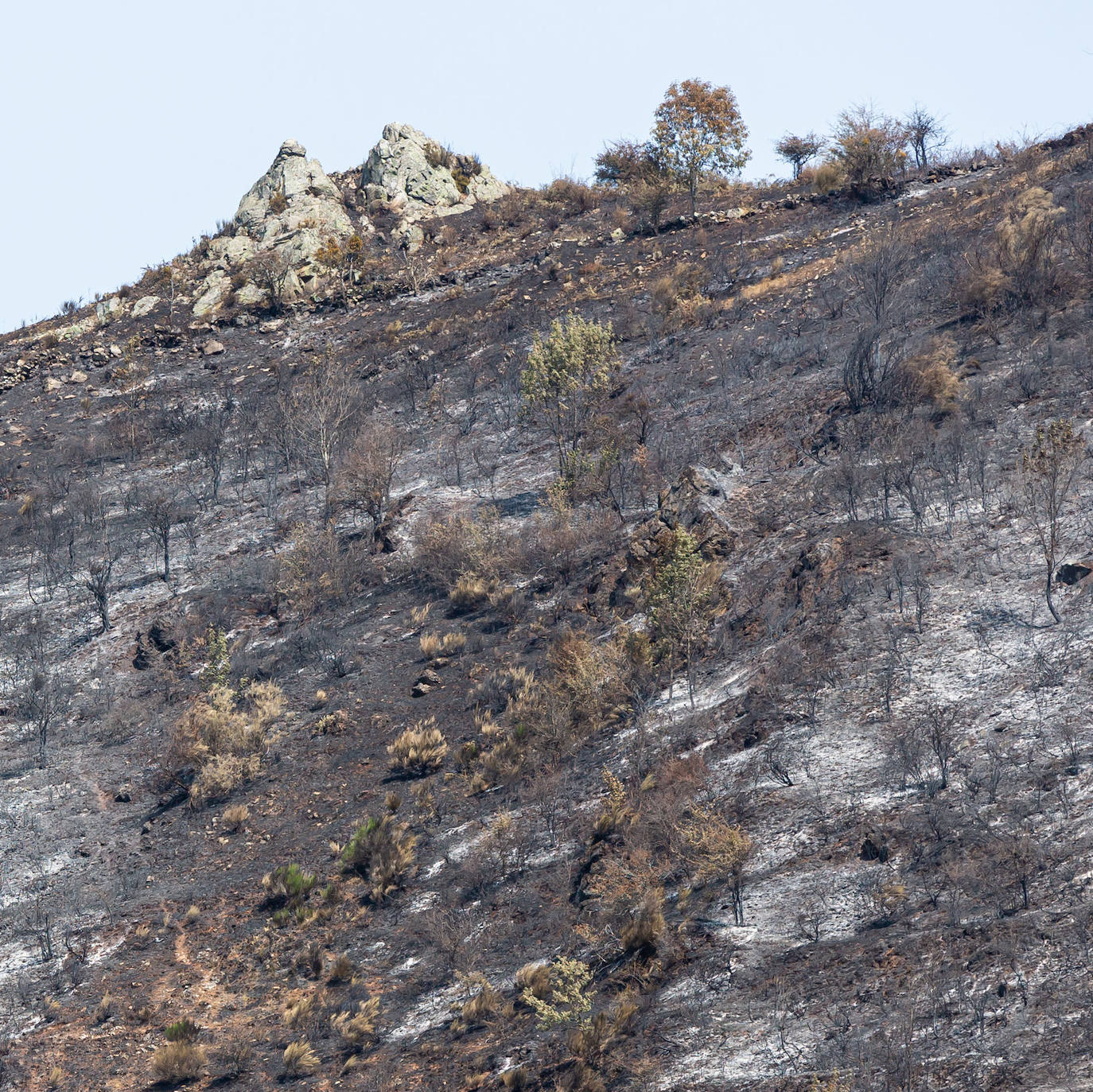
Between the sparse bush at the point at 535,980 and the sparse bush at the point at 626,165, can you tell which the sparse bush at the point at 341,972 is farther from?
the sparse bush at the point at 626,165

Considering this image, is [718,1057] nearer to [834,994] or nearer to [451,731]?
[834,994]

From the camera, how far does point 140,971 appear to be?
1589cm

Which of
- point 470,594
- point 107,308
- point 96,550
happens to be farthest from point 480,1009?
point 107,308

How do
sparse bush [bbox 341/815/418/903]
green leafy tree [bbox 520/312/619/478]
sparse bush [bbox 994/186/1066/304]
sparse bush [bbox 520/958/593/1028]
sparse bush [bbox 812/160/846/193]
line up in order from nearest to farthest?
sparse bush [bbox 520/958/593/1028]
sparse bush [bbox 341/815/418/903]
sparse bush [bbox 994/186/1066/304]
green leafy tree [bbox 520/312/619/478]
sparse bush [bbox 812/160/846/193]

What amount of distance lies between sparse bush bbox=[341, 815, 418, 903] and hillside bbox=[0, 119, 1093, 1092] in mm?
129

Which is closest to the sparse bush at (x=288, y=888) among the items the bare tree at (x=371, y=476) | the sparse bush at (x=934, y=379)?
the bare tree at (x=371, y=476)

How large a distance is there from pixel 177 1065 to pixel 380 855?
445 centimetres

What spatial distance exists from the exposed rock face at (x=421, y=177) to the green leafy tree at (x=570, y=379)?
24235 mm

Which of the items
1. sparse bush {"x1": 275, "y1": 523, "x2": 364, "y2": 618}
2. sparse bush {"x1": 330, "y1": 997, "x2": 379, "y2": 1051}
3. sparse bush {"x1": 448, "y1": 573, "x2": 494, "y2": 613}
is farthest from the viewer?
sparse bush {"x1": 275, "y1": 523, "x2": 364, "y2": 618}

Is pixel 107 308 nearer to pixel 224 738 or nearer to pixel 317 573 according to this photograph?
pixel 317 573

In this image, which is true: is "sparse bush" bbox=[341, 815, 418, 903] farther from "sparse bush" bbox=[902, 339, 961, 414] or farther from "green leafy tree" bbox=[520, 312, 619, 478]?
"sparse bush" bbox=[902, 339, 961, 414]

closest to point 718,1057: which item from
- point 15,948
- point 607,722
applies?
point 607,722

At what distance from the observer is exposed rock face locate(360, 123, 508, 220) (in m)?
52.5

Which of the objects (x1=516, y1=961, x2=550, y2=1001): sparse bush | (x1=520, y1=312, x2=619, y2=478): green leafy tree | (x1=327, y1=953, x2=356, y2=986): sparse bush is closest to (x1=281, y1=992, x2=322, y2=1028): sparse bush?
(x1=327, y1=953, x2=356, y2=986): sparse bush
